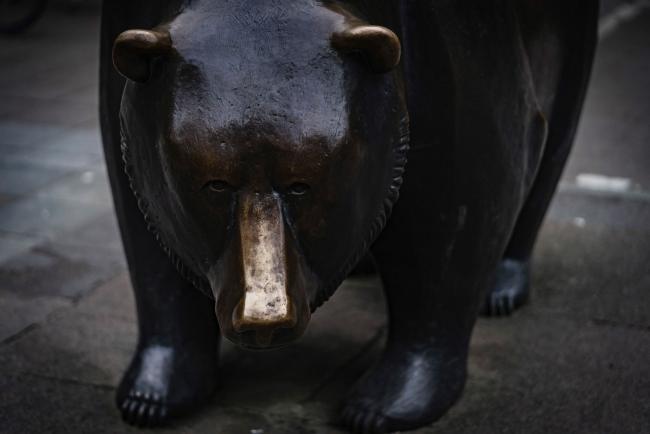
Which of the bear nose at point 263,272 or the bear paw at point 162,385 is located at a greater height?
the bear nose at point 263,272

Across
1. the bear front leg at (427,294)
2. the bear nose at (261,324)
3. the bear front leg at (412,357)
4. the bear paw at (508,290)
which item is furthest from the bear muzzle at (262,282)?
the bear paw at (508,290)

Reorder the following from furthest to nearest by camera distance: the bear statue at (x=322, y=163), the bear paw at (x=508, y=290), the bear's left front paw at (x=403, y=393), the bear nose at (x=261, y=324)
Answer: the bear paw at (x=508, y=290)
the bear's left front paw at (x=403, y=393)
the bear statue at (x=322, y=163)
the bear nose at (x=261, y=324)

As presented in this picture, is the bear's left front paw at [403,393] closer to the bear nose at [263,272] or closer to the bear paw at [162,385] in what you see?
the bear paw at [162,385]

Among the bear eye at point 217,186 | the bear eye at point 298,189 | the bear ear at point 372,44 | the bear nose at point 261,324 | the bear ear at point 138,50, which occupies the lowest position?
the bear nose at point 261,324

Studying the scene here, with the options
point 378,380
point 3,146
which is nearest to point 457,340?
point 378,380

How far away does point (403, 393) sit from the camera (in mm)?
3562

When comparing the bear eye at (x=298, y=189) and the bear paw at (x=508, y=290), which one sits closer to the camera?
the bear eye at (x=298, y=189)

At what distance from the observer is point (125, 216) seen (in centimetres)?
353

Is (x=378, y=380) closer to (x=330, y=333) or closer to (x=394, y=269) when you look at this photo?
(x=394, y=269)

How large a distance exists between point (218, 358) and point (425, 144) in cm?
112

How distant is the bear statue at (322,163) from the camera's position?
2.76 meters

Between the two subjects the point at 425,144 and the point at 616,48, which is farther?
the point at 616,48

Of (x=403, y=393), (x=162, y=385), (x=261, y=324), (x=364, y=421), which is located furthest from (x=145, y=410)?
(x=261, y=324)

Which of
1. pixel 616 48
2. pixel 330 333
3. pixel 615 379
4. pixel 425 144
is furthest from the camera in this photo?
pixel 616 48
